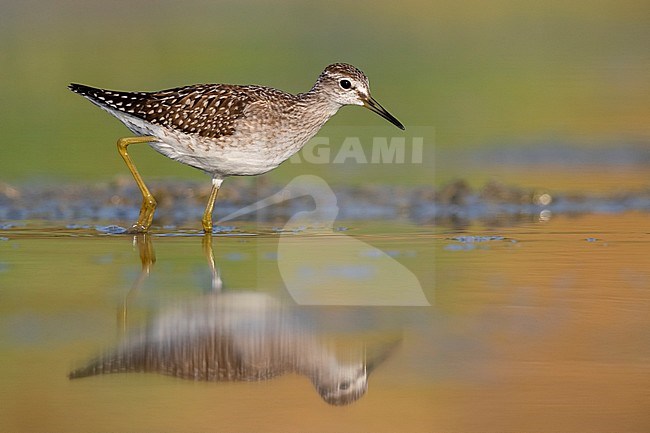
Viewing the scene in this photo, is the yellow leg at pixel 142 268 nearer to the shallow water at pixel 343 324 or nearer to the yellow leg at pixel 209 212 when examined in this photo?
A: the shallow water at pixel 343 324

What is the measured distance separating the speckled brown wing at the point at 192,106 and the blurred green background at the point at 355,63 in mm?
2117

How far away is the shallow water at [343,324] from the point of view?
5.51 meters

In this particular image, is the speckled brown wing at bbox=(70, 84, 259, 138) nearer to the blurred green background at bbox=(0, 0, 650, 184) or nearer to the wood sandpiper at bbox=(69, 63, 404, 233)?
the wood sandpiper at bbox=(69, 63, 404, 233)

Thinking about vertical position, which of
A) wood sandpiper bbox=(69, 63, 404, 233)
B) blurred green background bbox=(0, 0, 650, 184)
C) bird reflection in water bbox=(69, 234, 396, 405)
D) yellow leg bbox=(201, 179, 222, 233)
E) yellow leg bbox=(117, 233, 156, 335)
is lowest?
bird reflection in water bbox=(69, 234, 396, 405)

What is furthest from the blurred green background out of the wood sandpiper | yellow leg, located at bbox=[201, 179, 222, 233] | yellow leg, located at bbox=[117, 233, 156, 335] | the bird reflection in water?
the bird reflection in water

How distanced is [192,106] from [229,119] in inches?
15.3

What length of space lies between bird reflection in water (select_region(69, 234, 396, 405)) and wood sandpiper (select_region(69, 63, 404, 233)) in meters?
3.11

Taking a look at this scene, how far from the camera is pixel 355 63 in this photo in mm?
16969

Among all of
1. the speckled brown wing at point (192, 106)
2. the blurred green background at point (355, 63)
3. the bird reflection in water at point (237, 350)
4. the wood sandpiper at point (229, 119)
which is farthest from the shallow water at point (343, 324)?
the blurred green background at point (355, 63)

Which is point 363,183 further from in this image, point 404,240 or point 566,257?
point 566,257

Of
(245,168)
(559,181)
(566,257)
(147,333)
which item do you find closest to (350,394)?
(147,333)

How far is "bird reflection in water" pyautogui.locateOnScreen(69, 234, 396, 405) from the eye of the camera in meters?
5.99

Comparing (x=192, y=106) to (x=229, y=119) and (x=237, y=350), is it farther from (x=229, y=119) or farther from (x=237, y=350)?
(x=237, y=350)

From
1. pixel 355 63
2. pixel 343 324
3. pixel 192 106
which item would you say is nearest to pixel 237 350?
pixel 343 324
